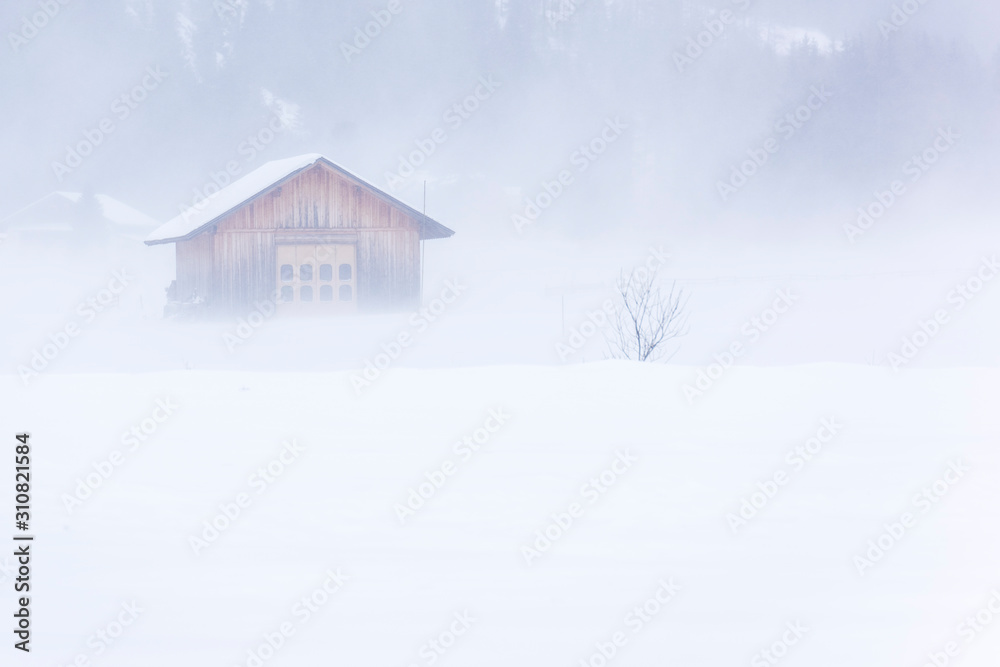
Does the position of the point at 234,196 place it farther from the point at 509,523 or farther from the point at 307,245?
the point at 509,523

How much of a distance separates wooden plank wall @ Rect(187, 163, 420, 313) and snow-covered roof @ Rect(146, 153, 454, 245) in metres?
0.30

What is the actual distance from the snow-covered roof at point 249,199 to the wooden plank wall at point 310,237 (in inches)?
11.6

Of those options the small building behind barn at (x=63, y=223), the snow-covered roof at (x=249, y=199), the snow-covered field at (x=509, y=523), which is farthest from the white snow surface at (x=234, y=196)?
the small building behind barn at (x=63, y=223)

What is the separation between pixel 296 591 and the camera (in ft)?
17.1

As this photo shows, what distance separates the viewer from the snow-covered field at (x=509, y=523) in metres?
4.78

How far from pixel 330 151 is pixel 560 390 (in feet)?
313

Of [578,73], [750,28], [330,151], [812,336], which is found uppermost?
[750,28]

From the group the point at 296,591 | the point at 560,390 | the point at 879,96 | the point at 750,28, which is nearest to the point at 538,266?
the point at 879,96

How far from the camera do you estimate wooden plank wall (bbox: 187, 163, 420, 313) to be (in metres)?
23.1

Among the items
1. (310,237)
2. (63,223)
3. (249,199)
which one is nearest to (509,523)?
(249,199)

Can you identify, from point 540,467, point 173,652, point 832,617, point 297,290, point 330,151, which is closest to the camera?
point 173,652

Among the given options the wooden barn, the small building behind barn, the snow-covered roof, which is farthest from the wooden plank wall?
the small building behind barn

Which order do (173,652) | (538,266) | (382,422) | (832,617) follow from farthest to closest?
(538,266), (382,422), (832,617), (173,652)

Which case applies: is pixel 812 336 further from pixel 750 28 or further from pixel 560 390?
pixel 750 28
